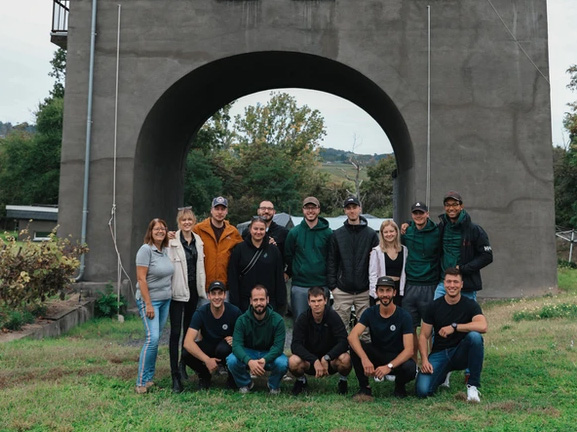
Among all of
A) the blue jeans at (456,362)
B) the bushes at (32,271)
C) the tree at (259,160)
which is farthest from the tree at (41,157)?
the blue jeans at (456,362)

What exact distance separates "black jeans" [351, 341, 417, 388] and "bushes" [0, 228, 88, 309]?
521 cm

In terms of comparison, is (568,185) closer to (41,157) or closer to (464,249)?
(464,249)

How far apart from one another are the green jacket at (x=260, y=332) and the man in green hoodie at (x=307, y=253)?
610mm

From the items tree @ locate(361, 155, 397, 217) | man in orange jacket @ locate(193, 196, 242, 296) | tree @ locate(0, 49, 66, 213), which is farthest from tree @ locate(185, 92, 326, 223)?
man in orange jacket @ locate(193, 196, 242, 296)

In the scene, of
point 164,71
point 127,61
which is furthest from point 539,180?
point 127,61

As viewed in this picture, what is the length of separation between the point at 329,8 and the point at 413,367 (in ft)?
25.5

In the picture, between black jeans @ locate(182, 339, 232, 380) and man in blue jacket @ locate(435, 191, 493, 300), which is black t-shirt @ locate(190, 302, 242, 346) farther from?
man in blue jacket @ locate(435, 191, 493, 300)

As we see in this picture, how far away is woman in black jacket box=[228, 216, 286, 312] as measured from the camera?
5.93 meters

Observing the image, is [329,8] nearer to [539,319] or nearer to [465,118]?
[465,118]

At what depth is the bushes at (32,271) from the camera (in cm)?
829

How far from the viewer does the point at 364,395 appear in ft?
17.3

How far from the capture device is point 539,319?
28.3 ft

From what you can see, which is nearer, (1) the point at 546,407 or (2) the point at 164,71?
(1) the point at 546,407

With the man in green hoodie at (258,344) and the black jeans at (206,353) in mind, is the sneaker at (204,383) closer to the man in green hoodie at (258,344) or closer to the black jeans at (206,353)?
the black jeans at (206,353)
